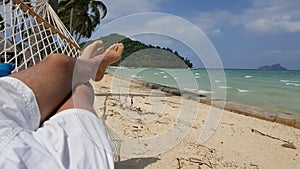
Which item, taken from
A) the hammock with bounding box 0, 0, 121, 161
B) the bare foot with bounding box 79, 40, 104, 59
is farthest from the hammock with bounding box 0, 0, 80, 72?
the bare foot with bounding box 79, 40, 104, 59

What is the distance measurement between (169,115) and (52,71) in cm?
174

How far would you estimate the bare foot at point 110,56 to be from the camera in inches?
43.3

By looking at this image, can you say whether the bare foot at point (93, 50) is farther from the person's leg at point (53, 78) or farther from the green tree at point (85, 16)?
the green tree at point (85, 16)

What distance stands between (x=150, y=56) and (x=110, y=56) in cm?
19

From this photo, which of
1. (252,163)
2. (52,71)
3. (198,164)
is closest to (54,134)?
(52,71)

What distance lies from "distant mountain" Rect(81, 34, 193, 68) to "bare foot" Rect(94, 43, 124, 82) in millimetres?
81

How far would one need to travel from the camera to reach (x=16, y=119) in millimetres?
654

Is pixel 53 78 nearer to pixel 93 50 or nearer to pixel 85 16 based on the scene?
pixel 93 50

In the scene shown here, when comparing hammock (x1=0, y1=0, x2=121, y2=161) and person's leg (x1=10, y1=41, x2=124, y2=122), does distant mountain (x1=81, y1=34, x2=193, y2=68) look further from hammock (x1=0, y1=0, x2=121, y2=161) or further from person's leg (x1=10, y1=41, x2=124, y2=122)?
hammock (x1=0, y1=0, x2=121, y2=161)

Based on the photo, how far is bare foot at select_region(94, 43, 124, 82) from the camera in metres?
1.10

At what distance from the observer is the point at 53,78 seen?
2.52 feet

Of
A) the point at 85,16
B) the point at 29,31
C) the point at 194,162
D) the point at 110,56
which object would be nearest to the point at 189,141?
the point at 194,162

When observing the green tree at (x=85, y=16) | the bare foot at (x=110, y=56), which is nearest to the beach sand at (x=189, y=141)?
the bare foot at (x=110, y=56)

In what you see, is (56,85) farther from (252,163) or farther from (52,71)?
(252,163)
